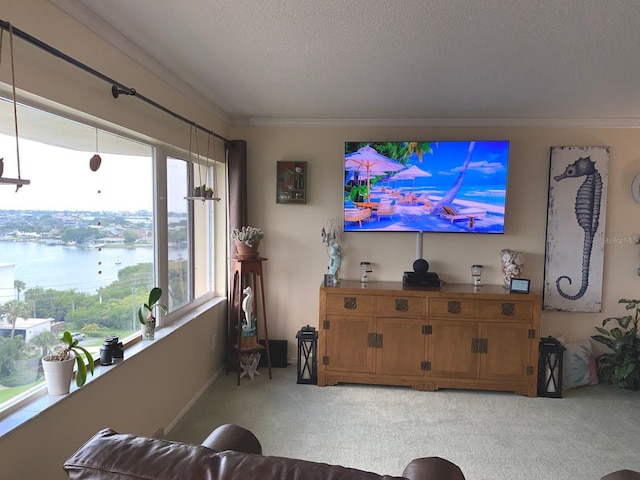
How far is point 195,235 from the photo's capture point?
368 cm

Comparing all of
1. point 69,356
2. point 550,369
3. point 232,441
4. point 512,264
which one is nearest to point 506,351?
point 550,369

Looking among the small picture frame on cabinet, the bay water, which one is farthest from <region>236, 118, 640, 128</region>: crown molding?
the bay water

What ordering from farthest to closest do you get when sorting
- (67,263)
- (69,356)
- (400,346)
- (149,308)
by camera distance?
(400,346)
(149,308)
(67,263)
(69,356)

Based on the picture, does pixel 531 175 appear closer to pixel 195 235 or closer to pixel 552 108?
pixel 552 108

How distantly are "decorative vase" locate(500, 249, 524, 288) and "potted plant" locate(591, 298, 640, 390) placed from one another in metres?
0.88

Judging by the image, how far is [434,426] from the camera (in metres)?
3.08

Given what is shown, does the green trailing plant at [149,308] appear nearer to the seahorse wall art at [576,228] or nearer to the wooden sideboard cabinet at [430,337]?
the wooden sideboard cabinet at [430,337]

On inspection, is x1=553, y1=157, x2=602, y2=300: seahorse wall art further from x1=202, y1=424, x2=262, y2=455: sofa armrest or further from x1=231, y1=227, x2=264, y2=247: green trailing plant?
x1=202, y1=424, x2=262, y2=455: sofa armrest

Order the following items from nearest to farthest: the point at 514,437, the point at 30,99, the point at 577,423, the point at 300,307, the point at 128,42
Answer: the point at 30,99
the point at 128,42
the point at 514,437
the point at 577,423
the point at 300,307

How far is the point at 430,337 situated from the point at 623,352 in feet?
5.48

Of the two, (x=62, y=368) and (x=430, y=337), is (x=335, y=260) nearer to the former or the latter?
(x=430, y=337)

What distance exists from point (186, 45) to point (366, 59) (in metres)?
1.01

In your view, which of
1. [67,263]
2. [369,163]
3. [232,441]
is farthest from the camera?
[369,163]

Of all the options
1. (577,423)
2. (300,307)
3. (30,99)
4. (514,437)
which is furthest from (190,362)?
(577,423)
